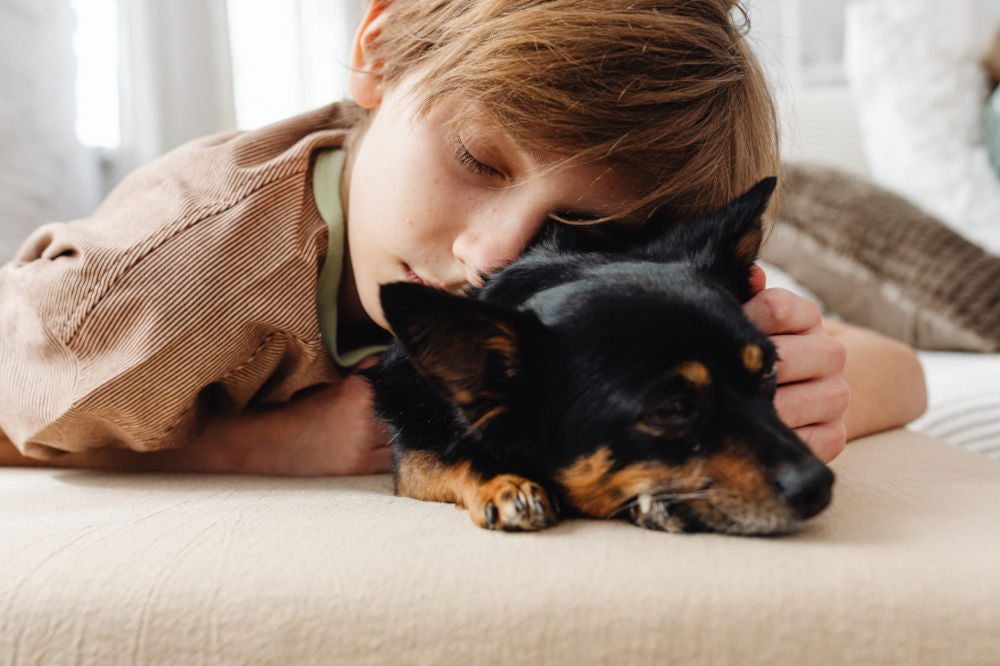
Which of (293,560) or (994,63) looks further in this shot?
(994,63)

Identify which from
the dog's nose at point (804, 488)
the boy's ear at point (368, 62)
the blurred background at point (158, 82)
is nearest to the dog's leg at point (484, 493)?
the dog's nose at point (804, 488)

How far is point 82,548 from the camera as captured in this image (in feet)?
2.63

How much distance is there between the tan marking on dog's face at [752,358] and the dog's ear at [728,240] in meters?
0.16

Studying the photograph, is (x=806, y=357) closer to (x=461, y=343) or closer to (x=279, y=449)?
(x=461, y=343)

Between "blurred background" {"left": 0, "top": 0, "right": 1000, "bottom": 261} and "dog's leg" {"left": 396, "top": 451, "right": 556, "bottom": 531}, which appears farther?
"blurred background" {"left": 0, "top": 0, "right": 1000, "bottom": 261}

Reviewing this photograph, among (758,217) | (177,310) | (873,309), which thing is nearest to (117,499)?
(177,310)

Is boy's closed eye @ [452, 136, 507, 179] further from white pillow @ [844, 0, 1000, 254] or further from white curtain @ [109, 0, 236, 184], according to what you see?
white pillow @ [844, 0, 1000, 254]

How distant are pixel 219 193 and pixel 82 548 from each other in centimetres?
66

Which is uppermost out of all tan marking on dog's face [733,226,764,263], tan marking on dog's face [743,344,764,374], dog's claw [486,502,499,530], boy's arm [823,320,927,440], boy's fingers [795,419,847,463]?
tan marking on dog's face [733,226,764,263]

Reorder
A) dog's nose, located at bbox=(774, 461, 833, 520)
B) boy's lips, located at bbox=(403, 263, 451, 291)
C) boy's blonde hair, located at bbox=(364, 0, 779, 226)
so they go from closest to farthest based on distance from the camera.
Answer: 1. dog's nose, located at bbox=(774, 461, 833, 520)
2. boy's blonde hair, located at bbox=(364, 0, 779, 226)
3. boy's lips, located at bbox=(403, 263, 451, 291)

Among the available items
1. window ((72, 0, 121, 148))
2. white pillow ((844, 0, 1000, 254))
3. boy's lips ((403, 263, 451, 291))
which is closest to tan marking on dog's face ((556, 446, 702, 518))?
boy's lips ((403, 263, 451, 291))

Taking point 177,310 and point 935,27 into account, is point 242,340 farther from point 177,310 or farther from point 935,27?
point 935,27

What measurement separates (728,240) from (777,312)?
15 centimetres

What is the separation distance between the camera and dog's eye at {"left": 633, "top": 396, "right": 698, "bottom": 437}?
33.4 inches
